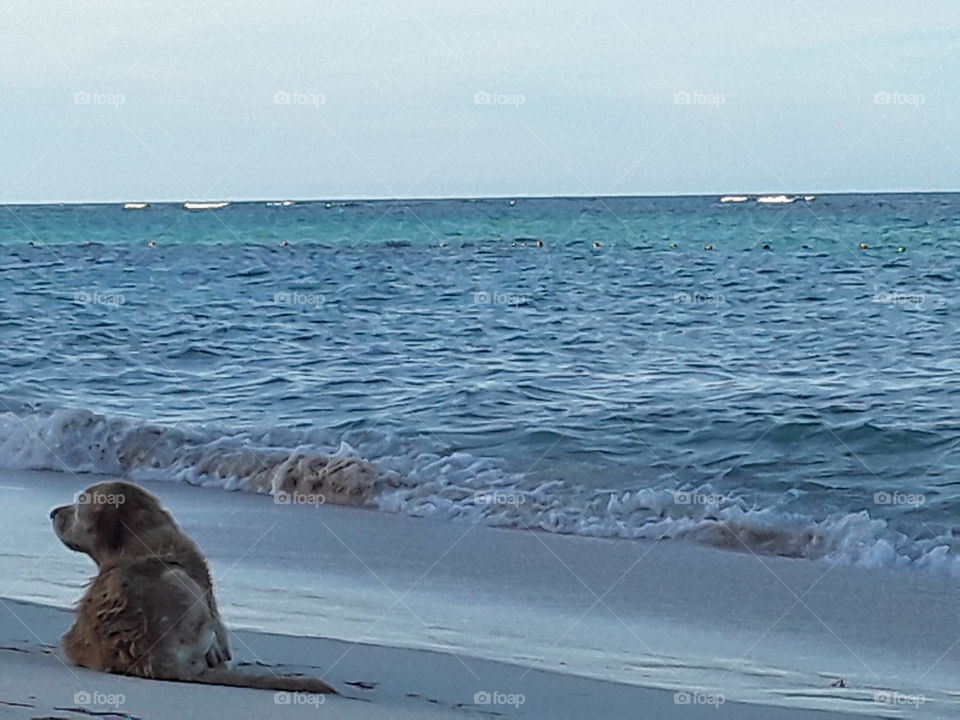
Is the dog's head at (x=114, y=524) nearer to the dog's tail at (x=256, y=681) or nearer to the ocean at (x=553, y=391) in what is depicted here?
the dog's tail at (x=256, y=681)

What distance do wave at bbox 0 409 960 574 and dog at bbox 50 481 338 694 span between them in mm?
3547

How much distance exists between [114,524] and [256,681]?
2.58ft

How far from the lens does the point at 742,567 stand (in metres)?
6.98

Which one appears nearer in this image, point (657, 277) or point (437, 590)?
point (437, 590)

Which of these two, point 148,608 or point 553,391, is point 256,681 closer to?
point 148,608

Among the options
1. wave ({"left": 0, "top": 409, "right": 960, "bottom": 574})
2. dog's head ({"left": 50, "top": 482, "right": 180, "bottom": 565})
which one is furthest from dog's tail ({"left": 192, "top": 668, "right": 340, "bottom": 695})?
wave ({"left": 0, "top": 409, "right": 960, "bottom": 574})

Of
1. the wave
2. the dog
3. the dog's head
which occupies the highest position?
the dog's head

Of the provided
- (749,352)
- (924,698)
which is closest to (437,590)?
(924,698)

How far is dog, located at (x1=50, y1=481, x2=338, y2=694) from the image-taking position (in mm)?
4434

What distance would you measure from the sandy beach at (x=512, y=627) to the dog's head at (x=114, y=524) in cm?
42

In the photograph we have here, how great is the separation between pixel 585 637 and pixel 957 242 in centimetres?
3070

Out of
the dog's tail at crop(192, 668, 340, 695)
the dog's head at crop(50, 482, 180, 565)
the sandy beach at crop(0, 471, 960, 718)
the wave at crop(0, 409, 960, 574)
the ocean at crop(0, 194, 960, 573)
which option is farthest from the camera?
the ocean at crop(0, 194, 960, 573)

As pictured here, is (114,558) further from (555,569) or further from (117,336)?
(117,336)

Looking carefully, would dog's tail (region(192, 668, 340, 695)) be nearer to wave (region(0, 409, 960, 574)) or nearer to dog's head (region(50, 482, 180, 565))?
dog's head (region(50, 482, 180, 565))
